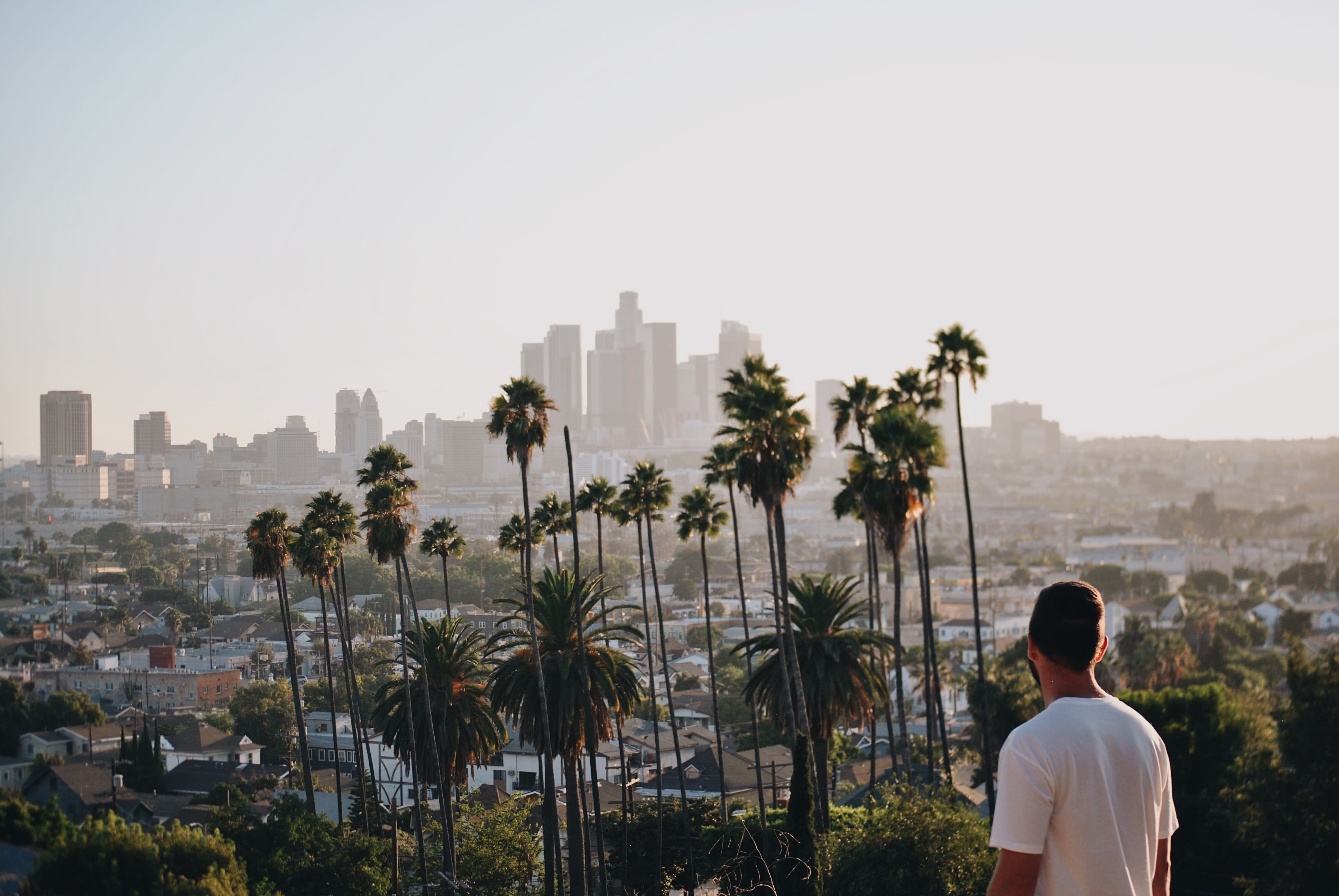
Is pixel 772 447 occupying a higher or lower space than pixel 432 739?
higher

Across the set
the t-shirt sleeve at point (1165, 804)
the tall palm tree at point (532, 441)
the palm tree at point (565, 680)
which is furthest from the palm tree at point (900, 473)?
the t-shirt sleeve at point (1165, 804)

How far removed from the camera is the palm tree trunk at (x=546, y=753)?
82.6 ft

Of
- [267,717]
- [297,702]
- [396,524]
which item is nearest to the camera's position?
[396,524]

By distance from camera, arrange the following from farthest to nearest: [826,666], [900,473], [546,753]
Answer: [900,473] < [826,666] < [546,753]

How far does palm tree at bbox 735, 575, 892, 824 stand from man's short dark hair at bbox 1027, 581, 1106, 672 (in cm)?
2230

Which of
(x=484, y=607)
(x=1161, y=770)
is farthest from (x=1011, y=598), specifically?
(x=1161, y=770)

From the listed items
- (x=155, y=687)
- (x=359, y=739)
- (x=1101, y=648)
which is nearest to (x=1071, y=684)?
(x=1101, y=648)

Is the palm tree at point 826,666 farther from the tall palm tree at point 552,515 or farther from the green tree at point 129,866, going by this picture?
the tall palm tree at point 552,515

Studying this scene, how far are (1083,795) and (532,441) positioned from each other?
24560 millimetres

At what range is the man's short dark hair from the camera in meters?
3.27

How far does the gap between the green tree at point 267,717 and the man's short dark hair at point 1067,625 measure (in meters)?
55.7

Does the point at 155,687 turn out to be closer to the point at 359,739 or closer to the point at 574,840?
Result: the point at 359,739

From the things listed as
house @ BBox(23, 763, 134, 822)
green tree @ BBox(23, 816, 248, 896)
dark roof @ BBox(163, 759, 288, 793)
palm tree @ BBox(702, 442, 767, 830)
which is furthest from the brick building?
green tree @ BBox(23, 816, 248, 896)

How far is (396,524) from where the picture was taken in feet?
97.4
